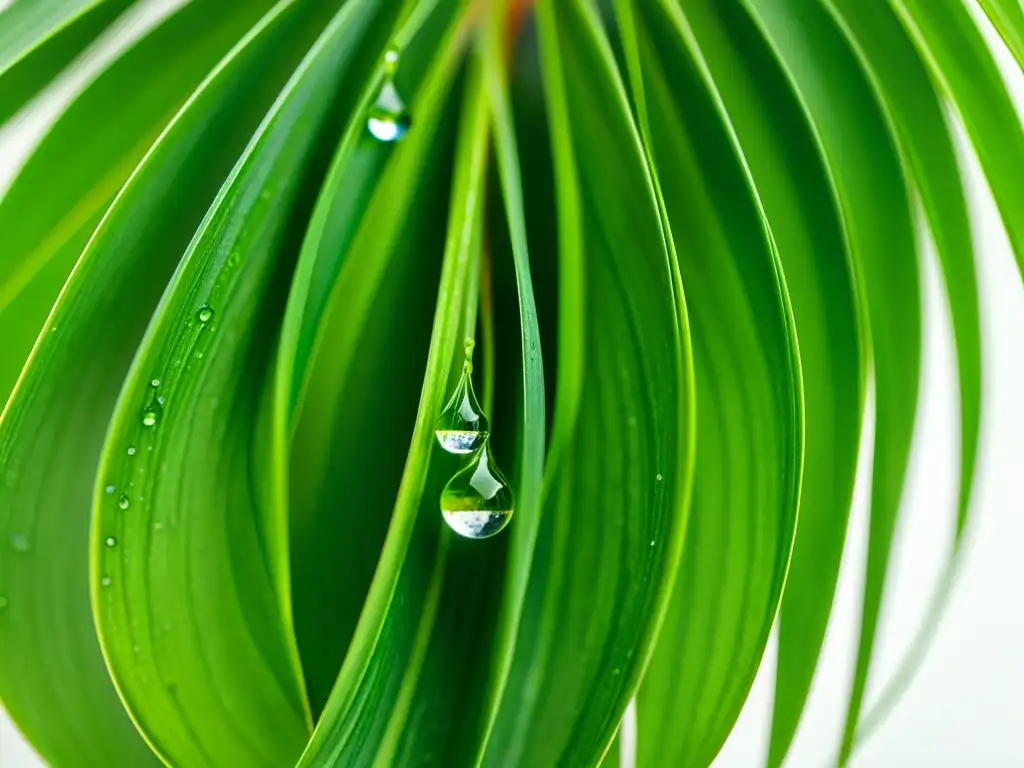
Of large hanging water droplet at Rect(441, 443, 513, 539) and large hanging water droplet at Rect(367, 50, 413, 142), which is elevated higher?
large hanging water droplet at Rect(367, 50, 413, 142)

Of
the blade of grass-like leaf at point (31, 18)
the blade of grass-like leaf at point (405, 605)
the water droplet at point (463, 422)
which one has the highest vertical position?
the blade of grass-like leaf at point (31, 18)

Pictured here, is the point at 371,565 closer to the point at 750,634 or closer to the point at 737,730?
the point at 750,634

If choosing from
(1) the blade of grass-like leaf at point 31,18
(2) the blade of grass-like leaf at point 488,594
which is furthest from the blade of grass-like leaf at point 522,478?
(1) the blade of grass-like leaf at point 31,18

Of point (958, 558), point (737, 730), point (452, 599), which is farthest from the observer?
point (737, 730)

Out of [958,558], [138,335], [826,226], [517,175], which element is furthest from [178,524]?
[958,558]

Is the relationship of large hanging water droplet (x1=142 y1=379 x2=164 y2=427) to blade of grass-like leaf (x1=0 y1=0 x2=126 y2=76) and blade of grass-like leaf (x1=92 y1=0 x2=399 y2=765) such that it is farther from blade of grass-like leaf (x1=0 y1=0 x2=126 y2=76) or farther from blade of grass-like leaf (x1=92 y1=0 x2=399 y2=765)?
blade of grass-like leaf (x1=0 y1=0 x2=126 y2=76)

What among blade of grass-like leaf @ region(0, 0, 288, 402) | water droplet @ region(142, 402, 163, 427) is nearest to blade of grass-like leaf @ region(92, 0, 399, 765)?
water droplet @ region(142, 402, 163, 427)

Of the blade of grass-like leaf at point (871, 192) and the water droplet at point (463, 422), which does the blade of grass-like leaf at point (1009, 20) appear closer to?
the blade of grass-like leaf at point (871, 192)
